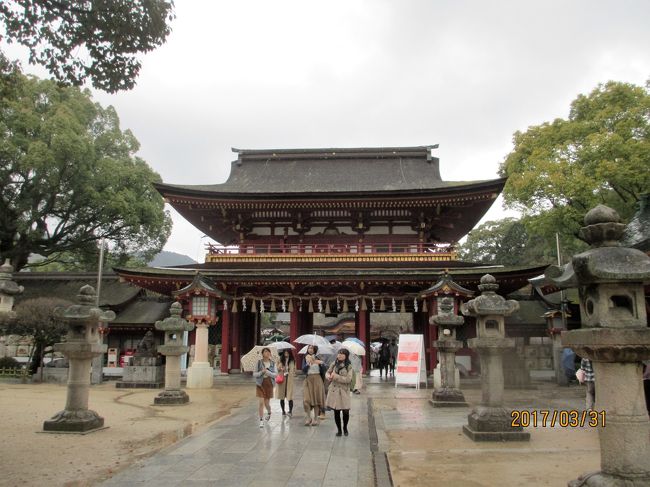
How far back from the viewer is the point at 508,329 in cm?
2391

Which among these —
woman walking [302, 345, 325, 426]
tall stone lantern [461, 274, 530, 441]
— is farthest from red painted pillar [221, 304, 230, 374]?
tall stone lantern [461, 274, 530, 441]

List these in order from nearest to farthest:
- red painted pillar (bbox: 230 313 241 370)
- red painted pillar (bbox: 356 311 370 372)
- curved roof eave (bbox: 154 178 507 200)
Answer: curved roof eave (bbox: 154 178 507 200), red painted pillar (bbox: 356 311 370 372), red painted pillar (bbox: 230 313 241 370)

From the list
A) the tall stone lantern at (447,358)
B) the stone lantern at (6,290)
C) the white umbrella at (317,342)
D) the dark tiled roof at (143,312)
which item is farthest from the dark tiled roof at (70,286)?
the tall stone lantern at (447,358)

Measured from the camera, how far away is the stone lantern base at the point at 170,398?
14.2 m

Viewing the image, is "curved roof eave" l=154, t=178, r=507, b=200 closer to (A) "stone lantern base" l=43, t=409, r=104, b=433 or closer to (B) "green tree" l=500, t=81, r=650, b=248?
(B) "green tree" l=500, t=81, r=650, b=248

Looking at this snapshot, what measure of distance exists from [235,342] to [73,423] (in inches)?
558

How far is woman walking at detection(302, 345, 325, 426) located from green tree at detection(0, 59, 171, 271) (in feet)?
82.8

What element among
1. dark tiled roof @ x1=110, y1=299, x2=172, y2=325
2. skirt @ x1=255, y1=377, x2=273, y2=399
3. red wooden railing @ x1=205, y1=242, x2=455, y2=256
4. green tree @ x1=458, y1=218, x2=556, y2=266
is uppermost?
green tree @ x1=458, y1=218, x2=556, y2=266

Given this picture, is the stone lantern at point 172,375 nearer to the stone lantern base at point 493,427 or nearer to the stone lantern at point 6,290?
the stone lantern at point 6,290

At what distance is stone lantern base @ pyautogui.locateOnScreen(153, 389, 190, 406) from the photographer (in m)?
14.2

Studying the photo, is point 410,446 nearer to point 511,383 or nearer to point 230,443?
point 230,443

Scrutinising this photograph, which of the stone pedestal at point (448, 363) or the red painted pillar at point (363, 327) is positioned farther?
the red painted pillar at point (363, 327)

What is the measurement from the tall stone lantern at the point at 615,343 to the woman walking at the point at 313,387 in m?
5.95
